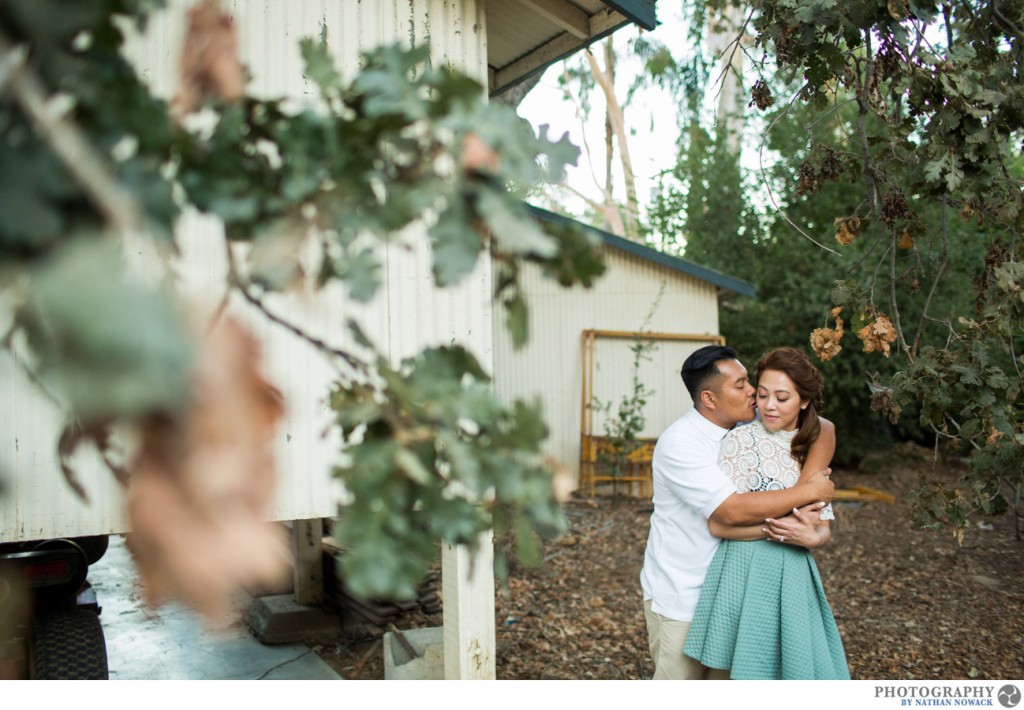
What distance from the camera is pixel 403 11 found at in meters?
3.92

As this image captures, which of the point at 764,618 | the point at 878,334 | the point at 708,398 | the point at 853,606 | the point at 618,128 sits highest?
the point at 618,128

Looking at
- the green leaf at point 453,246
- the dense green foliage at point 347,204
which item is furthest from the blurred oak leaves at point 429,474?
the green leaf at point 453,246

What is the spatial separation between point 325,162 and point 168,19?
3078 millimetres

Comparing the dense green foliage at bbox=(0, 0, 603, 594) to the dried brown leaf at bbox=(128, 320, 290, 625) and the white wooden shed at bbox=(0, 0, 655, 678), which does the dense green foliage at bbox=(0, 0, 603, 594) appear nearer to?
the dried brown leaf at bbox=(128, 320, 290, 625)

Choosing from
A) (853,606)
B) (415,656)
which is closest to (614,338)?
(853,606)

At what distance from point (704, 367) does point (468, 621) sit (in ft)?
5.22

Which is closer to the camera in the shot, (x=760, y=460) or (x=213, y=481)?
(x=213, y=481)

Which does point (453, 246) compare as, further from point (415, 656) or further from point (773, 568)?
point (415, 656)

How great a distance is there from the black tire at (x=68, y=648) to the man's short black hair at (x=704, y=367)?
9.80ft

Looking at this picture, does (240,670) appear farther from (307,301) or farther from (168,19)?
(307,301)
